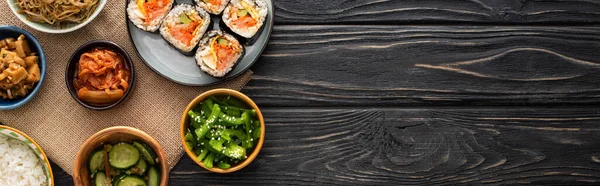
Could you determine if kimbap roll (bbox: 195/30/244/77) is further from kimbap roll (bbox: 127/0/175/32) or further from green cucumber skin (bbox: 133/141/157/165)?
green cucumber skin (bbox: 133/141/157/165)

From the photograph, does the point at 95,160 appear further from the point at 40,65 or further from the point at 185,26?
the point at 185,26

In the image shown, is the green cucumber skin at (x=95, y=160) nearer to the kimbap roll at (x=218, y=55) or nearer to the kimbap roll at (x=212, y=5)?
the kimbap roll at (x=218, y=55)

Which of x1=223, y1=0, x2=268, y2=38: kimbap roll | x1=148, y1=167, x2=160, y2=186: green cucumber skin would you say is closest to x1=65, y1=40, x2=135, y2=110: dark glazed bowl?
x1=148, y1=167, x2=160, y2=186: green cucumber skin

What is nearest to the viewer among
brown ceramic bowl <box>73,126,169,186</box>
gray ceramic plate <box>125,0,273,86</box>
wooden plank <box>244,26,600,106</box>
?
brown ceramic bowl <box>73,126,169,186</box>

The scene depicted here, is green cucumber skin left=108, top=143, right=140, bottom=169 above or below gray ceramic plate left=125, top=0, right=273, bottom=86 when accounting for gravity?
below

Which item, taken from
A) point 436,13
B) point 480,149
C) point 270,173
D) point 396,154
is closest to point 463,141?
point 480,149

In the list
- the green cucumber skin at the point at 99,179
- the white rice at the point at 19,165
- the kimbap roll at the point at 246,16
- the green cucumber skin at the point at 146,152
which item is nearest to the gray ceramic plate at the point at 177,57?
the kimbap roll at the point at 246,16

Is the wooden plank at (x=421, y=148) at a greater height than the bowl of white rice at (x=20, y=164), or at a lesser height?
greater

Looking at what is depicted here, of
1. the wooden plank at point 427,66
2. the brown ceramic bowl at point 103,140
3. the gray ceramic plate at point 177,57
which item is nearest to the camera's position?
the brown ceramic bowl at point 103,140
